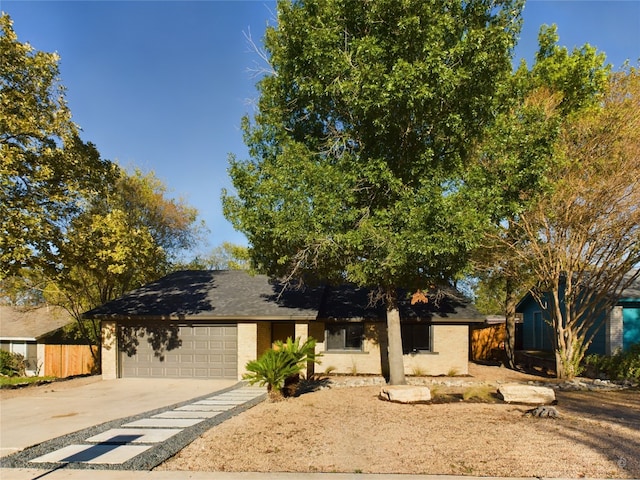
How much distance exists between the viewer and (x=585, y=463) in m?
6.23

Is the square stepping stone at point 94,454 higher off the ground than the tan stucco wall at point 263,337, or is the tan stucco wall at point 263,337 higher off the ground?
the tan stucco wall at point 263,337

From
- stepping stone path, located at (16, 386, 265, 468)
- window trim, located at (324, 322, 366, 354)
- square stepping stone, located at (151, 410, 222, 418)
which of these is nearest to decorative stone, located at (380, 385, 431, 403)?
stepping stone path, located at (16, 386, 265, 468)

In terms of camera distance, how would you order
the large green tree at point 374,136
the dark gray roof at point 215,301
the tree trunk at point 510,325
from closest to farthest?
the large green tree at point 374,136, the dark gray roof at point 215,301, the tree trunk at point 510,325

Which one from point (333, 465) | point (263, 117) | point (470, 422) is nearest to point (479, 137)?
point (263, 117)

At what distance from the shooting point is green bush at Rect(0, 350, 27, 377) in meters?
26.2

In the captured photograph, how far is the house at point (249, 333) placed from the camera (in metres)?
16.3

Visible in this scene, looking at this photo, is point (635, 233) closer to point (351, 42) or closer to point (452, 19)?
point (452, 19)

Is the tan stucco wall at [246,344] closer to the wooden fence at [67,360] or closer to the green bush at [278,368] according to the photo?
the green bush at [278,368]

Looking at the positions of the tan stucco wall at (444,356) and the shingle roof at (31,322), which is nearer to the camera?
the tan stucco wall at (444,356)

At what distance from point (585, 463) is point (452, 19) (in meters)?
→ 9.74

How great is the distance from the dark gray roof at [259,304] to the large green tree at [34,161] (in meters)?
3.67

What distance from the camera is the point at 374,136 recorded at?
12789 millimetres

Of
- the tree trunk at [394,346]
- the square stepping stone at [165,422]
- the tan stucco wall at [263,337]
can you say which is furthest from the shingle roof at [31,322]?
the tree trunk at [394,346]

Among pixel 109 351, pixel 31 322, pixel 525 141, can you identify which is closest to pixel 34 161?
pixel 109 351
